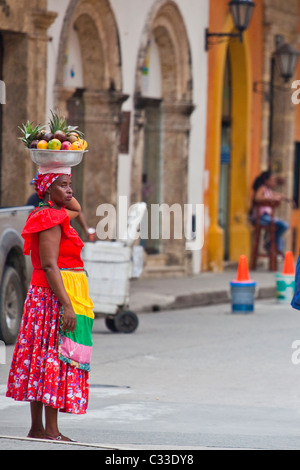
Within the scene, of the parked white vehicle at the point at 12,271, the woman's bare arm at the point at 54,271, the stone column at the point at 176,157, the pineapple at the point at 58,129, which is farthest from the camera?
the stone column at the point at 176,157

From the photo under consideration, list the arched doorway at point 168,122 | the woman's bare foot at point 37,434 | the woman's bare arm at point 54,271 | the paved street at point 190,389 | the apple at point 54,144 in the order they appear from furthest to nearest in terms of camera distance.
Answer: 1. the arched doorway at point 168,122
2. the paved street at point 190,389
3. the apple at point 54,144
4. the woman's bare foot at point 37,434
5. the woman's bare arm at point 54,271

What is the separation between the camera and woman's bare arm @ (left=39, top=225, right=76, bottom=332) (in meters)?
7.20

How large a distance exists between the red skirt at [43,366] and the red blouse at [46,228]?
0.11 m

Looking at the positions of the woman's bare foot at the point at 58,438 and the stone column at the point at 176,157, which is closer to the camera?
the woman's bare foot at the point at 58,438

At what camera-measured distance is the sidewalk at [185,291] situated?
669 inches

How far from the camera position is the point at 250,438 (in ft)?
25.2

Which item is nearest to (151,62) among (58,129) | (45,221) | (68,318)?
(58,129)

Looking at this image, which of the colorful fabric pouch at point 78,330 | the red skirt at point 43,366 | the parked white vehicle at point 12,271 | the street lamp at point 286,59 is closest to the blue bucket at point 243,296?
the parked white vehicle at point 12,271

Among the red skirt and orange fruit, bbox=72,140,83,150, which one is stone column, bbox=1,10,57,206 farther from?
the red skirt

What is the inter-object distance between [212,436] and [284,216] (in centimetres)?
1927

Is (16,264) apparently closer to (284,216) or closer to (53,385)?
(53,385)

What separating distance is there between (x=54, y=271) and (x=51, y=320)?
0.27m

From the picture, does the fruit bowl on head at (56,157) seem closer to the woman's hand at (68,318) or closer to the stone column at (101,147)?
the woman's hand at (68,318)

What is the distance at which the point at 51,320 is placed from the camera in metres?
7.27
